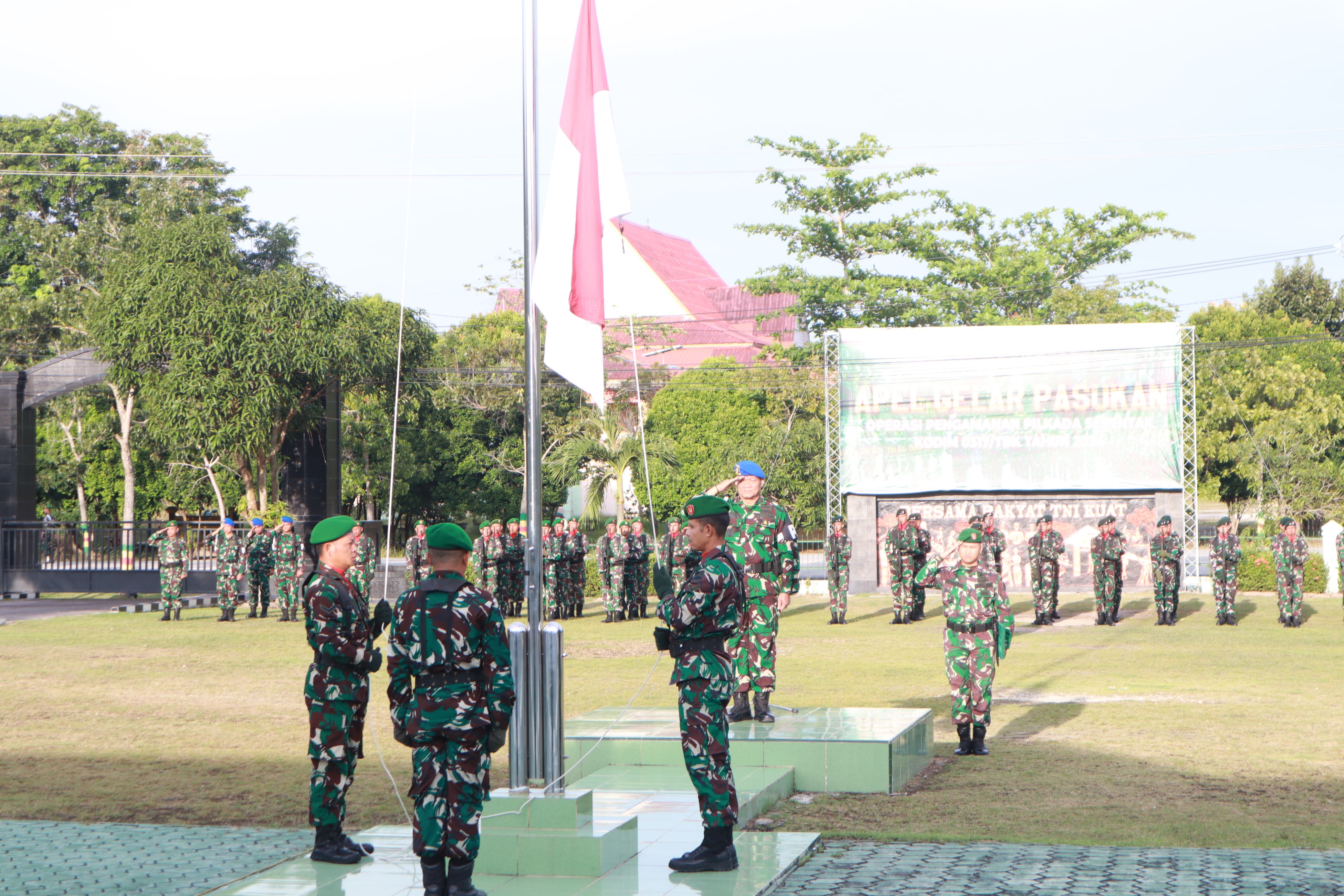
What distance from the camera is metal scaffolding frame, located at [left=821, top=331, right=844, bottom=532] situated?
26688mm

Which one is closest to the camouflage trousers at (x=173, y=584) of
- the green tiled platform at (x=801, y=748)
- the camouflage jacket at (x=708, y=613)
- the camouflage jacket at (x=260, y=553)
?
the camouflage jacket at (x=260, y=553)

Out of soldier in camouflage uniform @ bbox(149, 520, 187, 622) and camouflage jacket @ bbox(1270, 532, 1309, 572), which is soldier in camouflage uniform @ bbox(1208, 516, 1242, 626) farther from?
soldier in camouflage uniform @ bbox(149, 520, 187, 622)

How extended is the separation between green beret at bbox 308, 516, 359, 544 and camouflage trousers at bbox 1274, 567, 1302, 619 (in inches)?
674

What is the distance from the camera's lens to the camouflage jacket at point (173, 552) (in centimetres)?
2258

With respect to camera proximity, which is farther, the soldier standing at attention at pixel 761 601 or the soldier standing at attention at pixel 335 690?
the soldier standing at attention at pixel 761 601

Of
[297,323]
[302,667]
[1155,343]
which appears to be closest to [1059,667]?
[302,667]

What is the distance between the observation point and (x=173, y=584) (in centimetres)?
2250

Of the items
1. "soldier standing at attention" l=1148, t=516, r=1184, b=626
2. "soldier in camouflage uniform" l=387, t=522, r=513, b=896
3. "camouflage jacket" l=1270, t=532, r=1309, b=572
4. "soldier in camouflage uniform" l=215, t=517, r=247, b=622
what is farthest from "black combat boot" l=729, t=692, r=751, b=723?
"soldier in camouflage uniform" l=215, t=517, r=247, b=622

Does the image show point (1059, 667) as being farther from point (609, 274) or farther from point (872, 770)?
point (609, 274)

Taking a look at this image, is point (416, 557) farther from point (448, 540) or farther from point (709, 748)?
point (448, 540)

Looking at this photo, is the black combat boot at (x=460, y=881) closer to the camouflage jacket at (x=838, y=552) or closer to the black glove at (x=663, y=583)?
the black glove at (x=663, y=583)

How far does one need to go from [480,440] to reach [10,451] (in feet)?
54.1

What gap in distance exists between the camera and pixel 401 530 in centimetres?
4309

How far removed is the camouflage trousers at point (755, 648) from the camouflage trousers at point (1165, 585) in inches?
531
